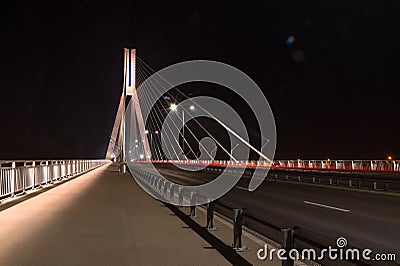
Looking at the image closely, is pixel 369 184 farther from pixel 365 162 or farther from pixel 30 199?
pixel 365 162

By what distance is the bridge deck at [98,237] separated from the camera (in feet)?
26.2

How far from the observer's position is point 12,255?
27.0ft

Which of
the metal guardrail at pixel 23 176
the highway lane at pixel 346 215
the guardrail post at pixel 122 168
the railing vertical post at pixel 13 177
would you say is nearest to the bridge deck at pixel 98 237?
the metal guardrail at pixel 23 176

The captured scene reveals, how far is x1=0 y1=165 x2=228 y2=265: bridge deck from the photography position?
799 cm

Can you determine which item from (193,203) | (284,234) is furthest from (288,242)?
(193,203)

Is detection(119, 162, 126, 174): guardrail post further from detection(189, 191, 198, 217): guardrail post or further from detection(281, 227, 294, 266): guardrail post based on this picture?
detection(281, 227, 294, 266): guardrail post

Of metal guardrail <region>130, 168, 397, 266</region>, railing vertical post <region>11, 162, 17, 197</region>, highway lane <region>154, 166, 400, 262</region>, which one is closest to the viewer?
metal guardrail <region>130, 168, 397, 266</region>

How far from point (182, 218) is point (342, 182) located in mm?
16388

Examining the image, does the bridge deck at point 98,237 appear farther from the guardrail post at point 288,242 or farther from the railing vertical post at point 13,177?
the guardrail post at point 288,242

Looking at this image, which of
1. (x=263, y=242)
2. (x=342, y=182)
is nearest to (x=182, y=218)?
(x=263, y=242)

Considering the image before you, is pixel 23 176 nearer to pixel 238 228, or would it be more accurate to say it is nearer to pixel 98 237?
pixel 98 237

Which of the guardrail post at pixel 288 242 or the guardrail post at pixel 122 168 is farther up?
the guardrail post at pixel 288 242

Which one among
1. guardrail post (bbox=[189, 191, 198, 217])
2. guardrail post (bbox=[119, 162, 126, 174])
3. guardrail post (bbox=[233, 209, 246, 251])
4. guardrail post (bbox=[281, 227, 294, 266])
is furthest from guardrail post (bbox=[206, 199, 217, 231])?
guardrail post (bbox=[119, 162, 126, 174])

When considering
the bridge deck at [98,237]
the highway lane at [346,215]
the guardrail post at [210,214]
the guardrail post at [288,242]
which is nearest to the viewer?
the guardrail post at [288,242]
